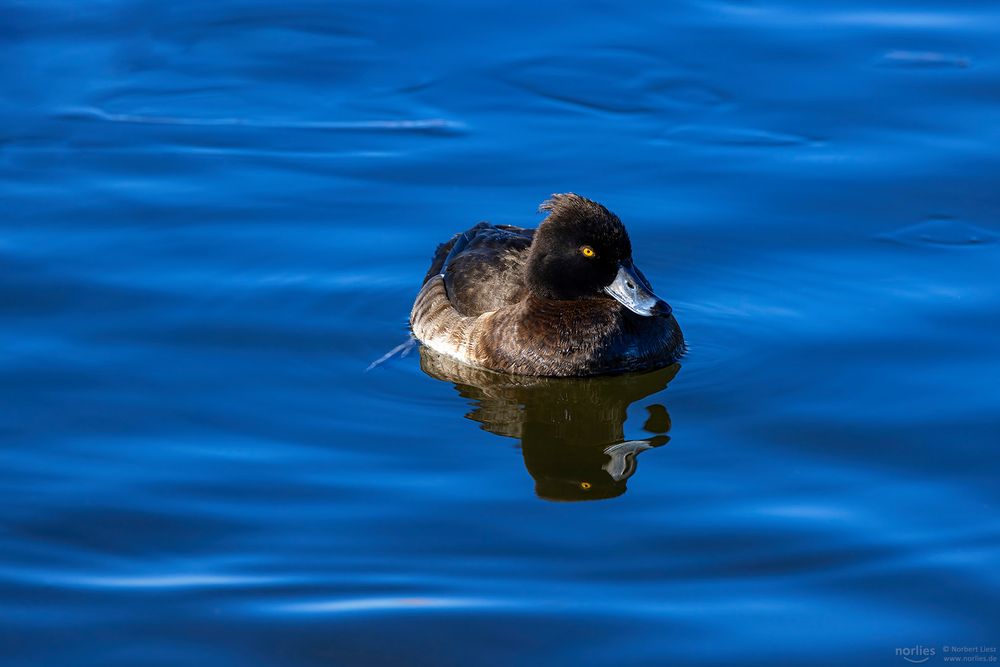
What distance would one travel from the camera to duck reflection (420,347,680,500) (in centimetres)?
876

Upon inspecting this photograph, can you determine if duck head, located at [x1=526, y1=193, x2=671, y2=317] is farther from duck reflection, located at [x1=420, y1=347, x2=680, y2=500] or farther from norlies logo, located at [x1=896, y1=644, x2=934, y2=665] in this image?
norlies logo, located at [x1=896, y1=644, x2=934, y2=665]

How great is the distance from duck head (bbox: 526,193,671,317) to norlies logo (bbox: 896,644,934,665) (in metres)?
3.49

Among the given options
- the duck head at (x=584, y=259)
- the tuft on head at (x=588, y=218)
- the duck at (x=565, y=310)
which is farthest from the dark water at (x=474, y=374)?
the tuft on head at (x=588, y=218)

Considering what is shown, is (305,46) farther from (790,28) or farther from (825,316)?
(825,316)

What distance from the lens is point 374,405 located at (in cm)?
955

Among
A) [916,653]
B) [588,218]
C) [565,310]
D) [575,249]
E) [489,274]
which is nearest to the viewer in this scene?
[916,653]

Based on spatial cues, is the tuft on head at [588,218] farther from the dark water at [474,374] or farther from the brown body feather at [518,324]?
the dark water at [474,374]

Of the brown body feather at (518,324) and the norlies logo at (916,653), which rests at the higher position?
the brown body feather at (518,324)

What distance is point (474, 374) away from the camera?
10.4 m

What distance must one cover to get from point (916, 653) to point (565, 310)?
4.04 metres

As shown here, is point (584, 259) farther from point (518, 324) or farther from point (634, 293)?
point (518, 324)

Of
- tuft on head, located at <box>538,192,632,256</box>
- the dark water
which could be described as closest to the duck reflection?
the dark water

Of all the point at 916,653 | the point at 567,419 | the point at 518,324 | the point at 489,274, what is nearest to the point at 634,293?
the point at 518,324

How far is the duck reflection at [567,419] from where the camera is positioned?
876 cm
